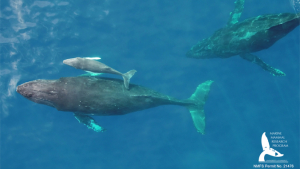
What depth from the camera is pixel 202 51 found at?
17.5 m

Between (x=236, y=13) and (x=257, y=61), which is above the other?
(x=236, y=13)

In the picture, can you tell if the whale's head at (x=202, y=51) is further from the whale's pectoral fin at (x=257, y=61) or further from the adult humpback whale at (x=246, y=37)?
the whale's pectoral fin at (x=257, y=61)

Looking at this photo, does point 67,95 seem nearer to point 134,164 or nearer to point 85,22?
point 85,22

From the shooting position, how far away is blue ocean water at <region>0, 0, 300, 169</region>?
57.7ft

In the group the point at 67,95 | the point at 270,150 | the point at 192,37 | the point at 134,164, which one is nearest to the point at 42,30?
the point at 67,95

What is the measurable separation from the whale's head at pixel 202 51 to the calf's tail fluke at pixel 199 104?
7.88 feet

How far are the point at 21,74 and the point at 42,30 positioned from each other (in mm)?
4166

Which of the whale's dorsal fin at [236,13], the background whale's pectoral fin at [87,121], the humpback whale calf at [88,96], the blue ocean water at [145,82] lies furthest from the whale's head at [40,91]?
the whale's dorsal fin at [236,13]

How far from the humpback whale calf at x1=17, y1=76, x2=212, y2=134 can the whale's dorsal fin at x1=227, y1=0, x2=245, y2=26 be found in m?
9.14

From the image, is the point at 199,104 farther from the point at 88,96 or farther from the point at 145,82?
the point at 88,96

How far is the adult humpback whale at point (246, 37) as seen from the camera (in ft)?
46.0

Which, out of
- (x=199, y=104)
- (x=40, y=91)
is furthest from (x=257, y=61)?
(x=40, y=91)

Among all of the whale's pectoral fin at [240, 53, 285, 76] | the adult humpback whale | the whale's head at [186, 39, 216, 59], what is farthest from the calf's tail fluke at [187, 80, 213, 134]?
the whale's pectoral fin at [240, 53, 285, 76]

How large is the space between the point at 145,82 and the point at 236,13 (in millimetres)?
9553
